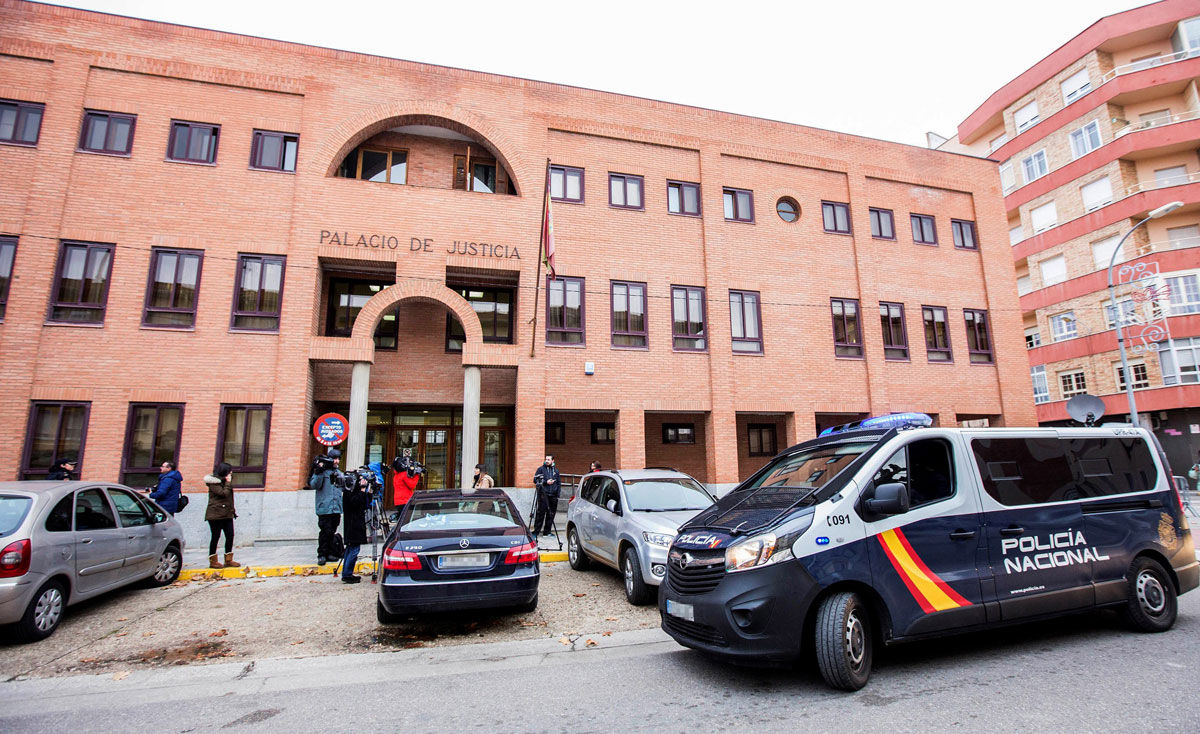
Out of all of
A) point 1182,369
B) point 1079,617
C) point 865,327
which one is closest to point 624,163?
point 865,327

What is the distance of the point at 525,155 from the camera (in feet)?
53.3

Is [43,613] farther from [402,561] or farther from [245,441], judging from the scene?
[245,441]

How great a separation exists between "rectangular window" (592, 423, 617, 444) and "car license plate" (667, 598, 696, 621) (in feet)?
41.8

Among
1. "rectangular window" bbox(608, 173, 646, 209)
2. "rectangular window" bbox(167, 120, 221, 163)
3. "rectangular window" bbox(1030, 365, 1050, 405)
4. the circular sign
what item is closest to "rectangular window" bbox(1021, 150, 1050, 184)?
"rectangular window" bbox(1030, 365, 1050, 405)

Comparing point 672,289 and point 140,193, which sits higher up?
point 140,193

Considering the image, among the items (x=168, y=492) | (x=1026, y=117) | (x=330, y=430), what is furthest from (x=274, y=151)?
(x=1026, y=117)

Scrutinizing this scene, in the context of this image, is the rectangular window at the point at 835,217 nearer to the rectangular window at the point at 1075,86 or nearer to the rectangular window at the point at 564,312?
the rectangular window at the point at 564,312

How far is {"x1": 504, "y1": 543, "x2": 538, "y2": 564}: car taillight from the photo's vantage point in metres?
6.25

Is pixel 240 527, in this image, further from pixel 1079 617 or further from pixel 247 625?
pixel 1079 617

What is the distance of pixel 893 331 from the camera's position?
60.5ft

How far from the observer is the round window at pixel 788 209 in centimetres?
1848

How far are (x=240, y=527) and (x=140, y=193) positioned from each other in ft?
27.6

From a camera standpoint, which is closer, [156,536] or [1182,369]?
[156,536]

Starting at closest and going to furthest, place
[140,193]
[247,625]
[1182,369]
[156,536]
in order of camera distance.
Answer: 1. [247,625]
2. [156,536]
3. [140,193]
4. [1182,369]
